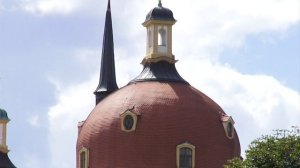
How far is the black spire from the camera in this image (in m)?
83.1

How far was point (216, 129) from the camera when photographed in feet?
247

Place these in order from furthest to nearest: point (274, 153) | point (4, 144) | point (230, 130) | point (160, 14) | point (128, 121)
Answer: point (160, 14) < point (4, 144) < point (230, 130) < point (128, 121) < point (274, 153)

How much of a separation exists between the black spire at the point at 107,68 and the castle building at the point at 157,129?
4.70 metres

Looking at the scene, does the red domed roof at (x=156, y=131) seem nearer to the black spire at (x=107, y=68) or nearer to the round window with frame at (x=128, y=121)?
the round window with frame at (x=128, y=121)

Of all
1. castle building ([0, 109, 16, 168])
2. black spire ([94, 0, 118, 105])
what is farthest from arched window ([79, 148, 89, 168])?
black spire ([94, 0, 118, 105])

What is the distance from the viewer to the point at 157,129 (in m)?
73.9

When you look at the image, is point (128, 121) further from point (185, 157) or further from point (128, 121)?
point (185, 157)

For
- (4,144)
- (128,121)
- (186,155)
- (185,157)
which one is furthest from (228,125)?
(4,144)

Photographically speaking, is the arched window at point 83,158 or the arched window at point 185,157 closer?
the arched window at point 185,157

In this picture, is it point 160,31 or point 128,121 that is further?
point 160,31

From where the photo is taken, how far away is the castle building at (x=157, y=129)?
7369 centimetres

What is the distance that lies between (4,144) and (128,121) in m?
8.95

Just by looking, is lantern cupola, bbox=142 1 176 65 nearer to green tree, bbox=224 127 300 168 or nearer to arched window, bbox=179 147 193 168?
arched window, bbox=179 147 193 168

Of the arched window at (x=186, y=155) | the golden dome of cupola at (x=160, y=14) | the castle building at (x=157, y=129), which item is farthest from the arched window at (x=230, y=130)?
the golden dome of cupola at (x=160, y=14)
